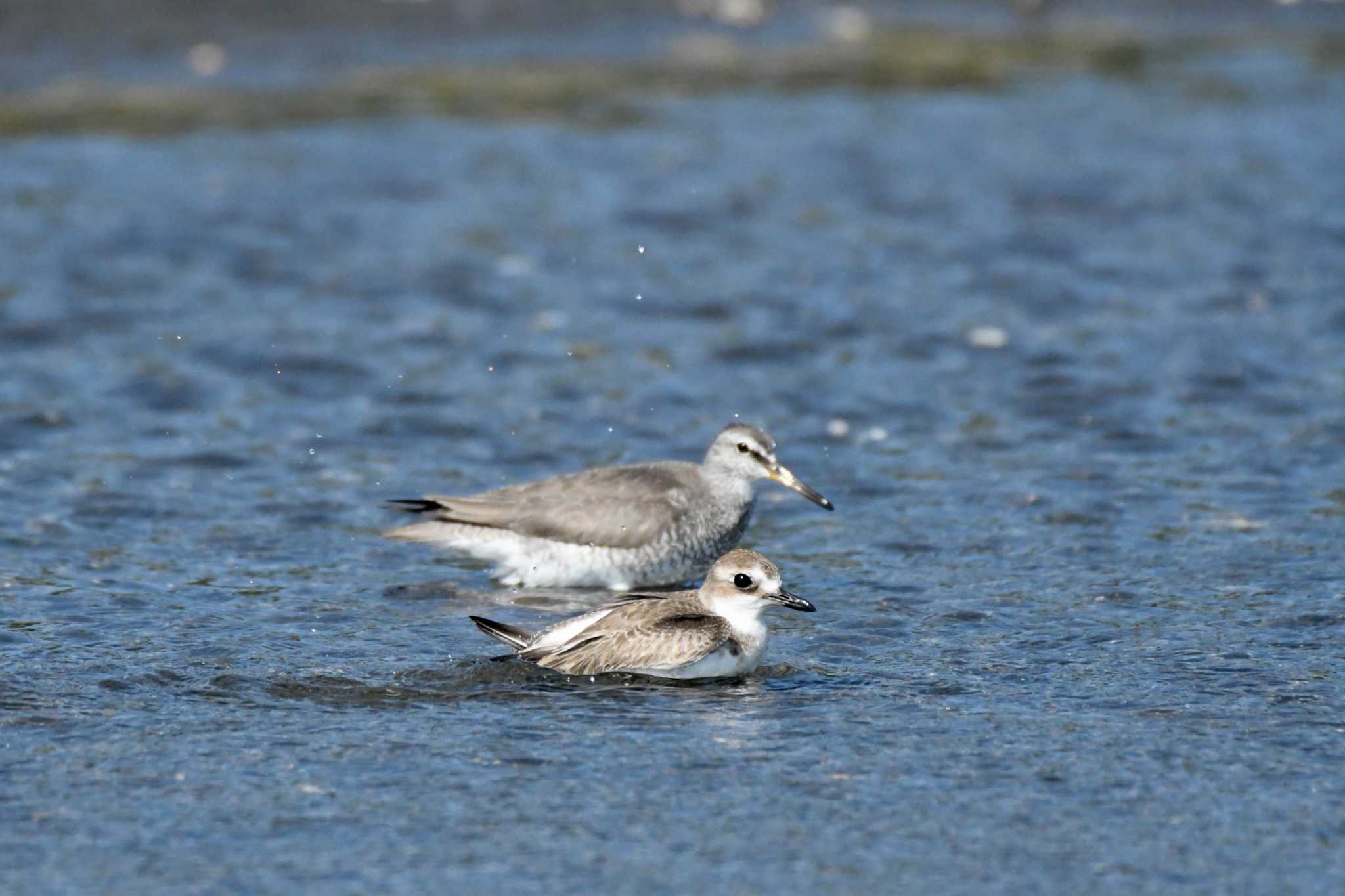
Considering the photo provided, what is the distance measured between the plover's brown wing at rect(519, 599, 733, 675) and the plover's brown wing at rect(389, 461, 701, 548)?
1820mm

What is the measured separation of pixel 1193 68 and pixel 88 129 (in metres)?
12.3

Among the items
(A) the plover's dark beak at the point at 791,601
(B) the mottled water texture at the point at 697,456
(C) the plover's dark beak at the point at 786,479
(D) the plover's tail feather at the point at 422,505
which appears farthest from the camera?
(C) the plover's dark beak at the point at 786,479

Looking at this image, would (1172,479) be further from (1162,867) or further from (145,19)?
(145,19)

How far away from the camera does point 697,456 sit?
13.7 metres

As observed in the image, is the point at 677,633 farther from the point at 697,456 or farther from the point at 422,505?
the point at 697,456

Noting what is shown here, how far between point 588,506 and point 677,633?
2.18 m

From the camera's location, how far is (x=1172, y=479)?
1276 centimetres

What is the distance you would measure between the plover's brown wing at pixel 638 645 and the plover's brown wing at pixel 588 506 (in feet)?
5.97

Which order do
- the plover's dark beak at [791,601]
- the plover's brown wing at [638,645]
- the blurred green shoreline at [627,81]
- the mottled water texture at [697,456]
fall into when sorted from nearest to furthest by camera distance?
the mottled water texture at [697,456]
the plover's brown wing at [638,645]
the plover's dark beak at [791,601]
the blurred green shoreline at [627,81]

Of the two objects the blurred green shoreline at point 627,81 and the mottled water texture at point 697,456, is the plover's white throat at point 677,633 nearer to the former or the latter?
the mottled water texture at point 697,456

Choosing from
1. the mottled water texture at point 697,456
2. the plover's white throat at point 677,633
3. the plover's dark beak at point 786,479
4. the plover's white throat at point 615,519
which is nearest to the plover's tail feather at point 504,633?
the plover's white throat at point 677,633

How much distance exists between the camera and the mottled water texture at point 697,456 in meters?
7.81

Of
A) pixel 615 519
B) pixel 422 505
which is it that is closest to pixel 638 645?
pixel 615 519

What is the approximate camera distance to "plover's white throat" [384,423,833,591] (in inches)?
456
